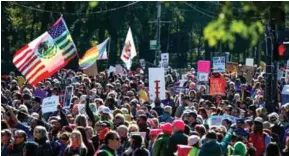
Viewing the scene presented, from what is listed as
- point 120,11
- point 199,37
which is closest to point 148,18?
point 120,11

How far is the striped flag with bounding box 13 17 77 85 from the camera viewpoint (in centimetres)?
2117

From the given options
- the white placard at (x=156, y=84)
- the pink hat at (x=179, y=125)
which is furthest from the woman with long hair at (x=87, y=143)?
the white placard at (x=156, y=84)

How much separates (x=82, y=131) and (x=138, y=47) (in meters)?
60.2

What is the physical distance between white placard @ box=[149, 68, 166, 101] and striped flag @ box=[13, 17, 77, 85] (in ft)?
6.86

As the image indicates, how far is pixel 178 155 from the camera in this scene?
13211 millimetres

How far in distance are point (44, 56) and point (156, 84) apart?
3.24 metres

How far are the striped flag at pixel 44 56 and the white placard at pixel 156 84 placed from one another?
209cm

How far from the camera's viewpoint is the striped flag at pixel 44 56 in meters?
21.2

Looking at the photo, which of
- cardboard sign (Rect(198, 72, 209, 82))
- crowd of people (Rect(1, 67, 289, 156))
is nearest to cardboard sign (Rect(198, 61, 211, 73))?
cardboard sign (Rect(198, 72, 209, 82))

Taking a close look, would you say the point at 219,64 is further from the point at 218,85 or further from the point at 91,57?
the point at 218,85

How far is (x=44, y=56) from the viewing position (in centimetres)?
2216

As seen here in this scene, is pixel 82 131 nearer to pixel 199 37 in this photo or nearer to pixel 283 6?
pixel 283 6

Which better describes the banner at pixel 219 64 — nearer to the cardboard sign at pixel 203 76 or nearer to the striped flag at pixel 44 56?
the cardboard sign at pixel 203 76

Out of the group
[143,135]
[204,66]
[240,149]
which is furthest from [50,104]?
[204,66]
